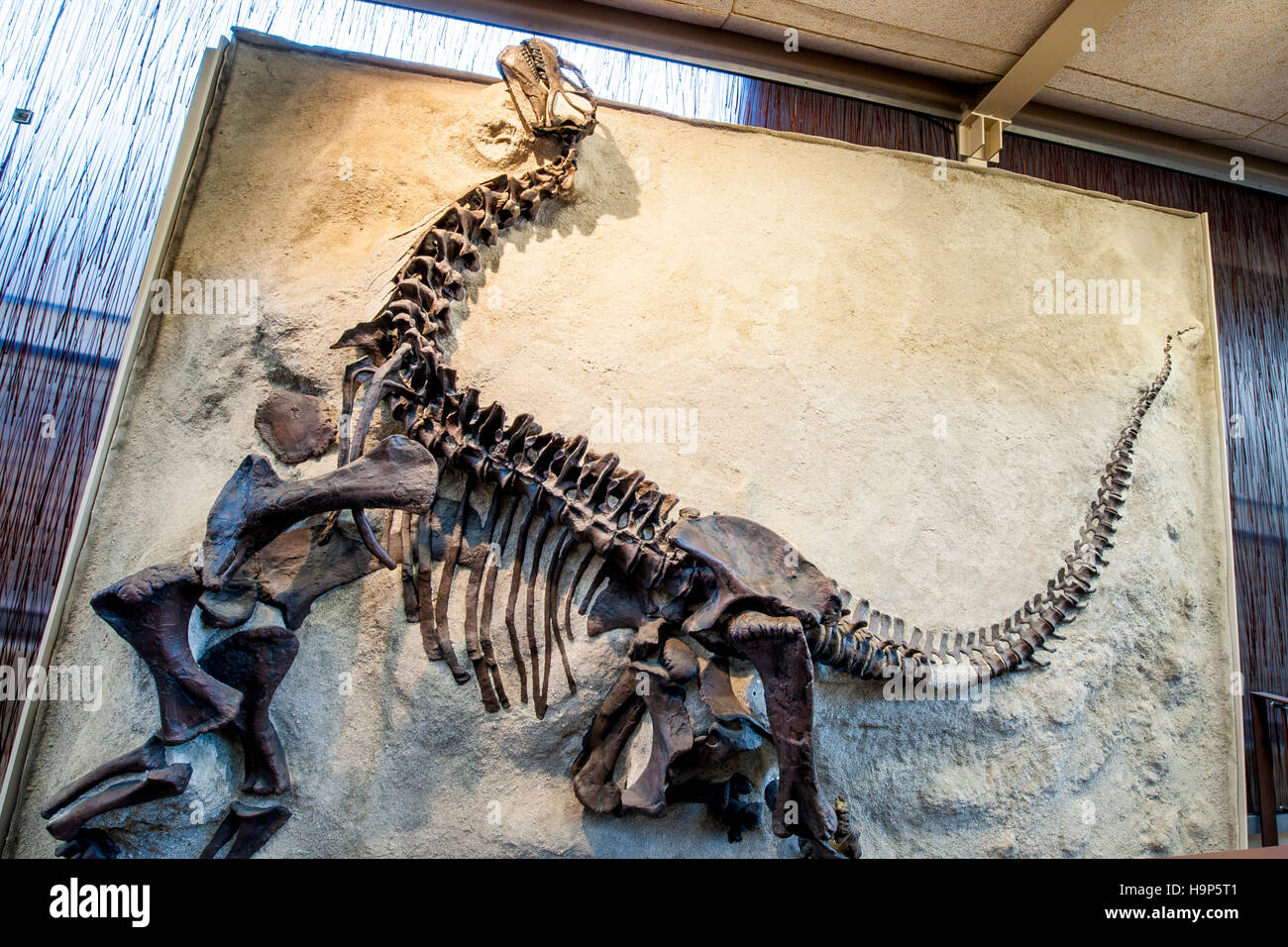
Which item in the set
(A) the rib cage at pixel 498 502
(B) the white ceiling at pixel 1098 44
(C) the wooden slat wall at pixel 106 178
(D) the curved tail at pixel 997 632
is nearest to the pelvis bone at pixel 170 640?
(A) the rib cage at pixel 498 502

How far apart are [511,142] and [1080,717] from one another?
2658mm

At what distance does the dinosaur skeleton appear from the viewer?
5.76 feet

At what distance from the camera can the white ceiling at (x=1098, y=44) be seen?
3.03 meters

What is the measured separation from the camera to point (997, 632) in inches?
102

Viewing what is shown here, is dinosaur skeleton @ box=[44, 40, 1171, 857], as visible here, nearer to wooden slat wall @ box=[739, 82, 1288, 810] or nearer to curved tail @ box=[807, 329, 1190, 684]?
curved tail @ box=[807, 329, 1190, 684]

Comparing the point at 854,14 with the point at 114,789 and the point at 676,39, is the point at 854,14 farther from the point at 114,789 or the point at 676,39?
the point at 114,789

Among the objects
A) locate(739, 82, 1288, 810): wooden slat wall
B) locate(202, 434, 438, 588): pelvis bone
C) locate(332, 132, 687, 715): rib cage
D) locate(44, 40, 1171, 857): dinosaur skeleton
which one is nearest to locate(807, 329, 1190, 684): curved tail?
locate(44, 40, 1171, 857): dinosaur skeleton

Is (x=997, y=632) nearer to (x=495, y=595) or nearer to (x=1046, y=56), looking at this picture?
(x=495, y=595)

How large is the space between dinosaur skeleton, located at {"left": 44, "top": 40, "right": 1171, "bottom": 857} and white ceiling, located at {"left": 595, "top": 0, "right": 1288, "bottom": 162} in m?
1.62

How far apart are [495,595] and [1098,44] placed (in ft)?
10.0

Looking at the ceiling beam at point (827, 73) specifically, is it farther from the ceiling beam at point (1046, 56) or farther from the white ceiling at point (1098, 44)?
the ceiling beam at point (1046, 56)

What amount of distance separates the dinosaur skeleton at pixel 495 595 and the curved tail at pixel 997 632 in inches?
0.4

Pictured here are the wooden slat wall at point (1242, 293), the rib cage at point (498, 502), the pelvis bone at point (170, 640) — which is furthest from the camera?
the wooden slat wall at point (1242, 293)
